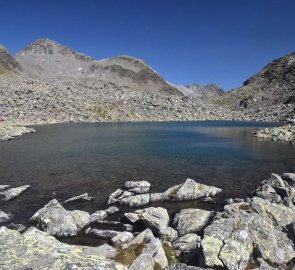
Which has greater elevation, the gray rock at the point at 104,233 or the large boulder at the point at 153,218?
the large boulder at the point at 153,218

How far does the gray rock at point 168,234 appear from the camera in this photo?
22391 mm

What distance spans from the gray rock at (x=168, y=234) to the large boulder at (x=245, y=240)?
347 centimetres

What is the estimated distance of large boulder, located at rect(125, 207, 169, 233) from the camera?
23553mm

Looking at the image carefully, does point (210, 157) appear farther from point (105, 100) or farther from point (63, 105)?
point (105, 100)

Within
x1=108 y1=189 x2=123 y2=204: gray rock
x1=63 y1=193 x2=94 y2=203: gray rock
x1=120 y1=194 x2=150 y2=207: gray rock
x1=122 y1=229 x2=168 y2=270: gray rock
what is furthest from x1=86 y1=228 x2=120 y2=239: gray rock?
x1=63 y1=193 x2=94 y2=203: gray rock

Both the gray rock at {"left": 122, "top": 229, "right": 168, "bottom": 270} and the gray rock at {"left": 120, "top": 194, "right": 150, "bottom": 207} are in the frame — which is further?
the gray rock at {"left": 120, "top": 194, "right": 150, "bottom": 207}

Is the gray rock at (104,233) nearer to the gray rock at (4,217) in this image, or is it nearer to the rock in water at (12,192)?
the gray rock at (4,217)

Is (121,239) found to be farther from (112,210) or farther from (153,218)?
(112,210)

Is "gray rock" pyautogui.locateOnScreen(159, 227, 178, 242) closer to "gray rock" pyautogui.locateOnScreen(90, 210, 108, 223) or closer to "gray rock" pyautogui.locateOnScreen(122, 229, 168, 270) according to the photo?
"gray rock" pyautogui.locateOnScreen(122, 229, 168, 270)

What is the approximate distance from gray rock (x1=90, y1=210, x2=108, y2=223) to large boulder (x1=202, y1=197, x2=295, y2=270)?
958cm

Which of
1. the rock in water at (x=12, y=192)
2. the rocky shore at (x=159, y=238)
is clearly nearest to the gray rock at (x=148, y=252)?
the rocky shore at (x=159, y=238)

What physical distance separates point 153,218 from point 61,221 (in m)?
6.65

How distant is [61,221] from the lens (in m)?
24.4

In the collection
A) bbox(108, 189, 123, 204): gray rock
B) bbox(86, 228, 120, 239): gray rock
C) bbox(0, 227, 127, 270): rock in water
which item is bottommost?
bbox(86, 228, 120, 239): gray rock
